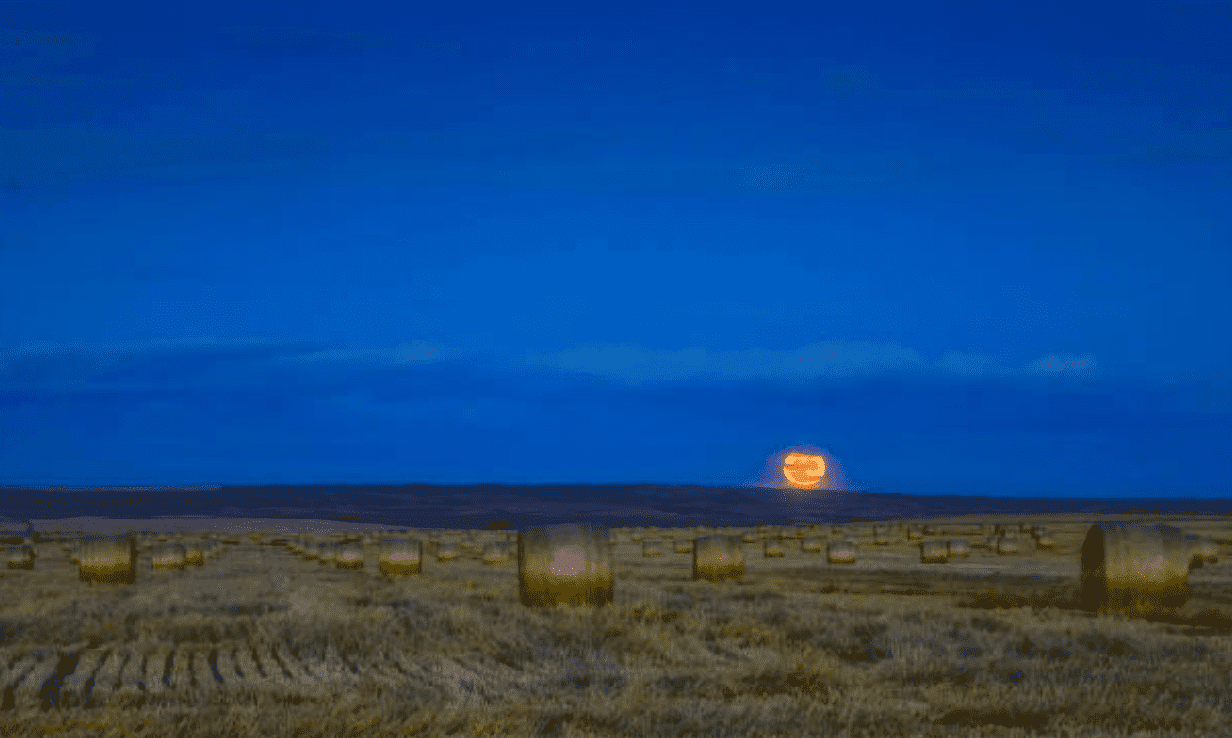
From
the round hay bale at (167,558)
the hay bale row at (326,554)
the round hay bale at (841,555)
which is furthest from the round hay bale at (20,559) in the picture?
the round hay bale at (841,555)

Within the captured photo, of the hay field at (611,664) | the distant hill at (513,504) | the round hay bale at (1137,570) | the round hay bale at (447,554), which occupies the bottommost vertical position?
the hay field at (611,664)

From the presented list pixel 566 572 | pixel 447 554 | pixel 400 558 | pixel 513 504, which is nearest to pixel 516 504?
pixel 513 504

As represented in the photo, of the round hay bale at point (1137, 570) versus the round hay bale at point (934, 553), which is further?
the round hay bale at point (934, 553)

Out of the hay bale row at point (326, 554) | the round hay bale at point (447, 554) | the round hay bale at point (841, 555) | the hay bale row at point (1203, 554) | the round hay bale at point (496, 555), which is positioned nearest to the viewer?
the hay bale row at point (1203, 554)

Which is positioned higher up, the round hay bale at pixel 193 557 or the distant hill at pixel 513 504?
the distant hill at pixel 513 504

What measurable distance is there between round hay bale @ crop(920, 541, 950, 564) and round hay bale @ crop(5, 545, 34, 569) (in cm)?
2197

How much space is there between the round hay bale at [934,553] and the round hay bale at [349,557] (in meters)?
13.6

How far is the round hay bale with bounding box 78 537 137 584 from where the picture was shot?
2930cm

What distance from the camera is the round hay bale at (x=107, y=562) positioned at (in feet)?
96.1

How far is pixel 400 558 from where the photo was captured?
1256 inches

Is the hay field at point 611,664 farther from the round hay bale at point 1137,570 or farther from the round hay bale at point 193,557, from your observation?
the round hay bale at point 193,557

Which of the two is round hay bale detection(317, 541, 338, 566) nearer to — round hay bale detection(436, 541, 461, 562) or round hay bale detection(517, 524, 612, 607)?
round hay bale detection(436, 541, 461, 562)

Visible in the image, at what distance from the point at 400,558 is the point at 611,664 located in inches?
724

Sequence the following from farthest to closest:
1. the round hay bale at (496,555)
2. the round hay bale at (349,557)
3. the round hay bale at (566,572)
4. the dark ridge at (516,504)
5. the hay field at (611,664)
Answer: the dark ridge at (516,504) < the round hay bale at (496,555) < the round hay bale at (349,557) < the round hay bale at (566,572) < the hay field at (611,664)
